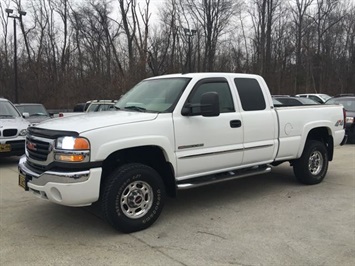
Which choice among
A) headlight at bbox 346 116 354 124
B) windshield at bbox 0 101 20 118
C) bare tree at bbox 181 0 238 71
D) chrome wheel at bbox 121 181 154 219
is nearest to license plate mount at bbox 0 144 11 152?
windshield at bbox 0 101 20 118

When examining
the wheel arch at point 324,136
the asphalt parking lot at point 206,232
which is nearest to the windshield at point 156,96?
the asphalt parking lot at point 206,232

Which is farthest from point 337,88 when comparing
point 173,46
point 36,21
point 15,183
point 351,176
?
point 15,183

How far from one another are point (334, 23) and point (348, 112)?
3813 cm

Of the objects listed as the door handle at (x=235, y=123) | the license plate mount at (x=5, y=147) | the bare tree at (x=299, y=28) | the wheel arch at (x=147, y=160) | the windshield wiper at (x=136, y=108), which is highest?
the bare tree at (x=299, y=28)

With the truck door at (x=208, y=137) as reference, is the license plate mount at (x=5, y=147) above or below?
below

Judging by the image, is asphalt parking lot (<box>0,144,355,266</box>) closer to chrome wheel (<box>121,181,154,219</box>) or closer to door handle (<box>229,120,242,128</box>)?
chrome wheel (<box>121,181,154,219</box>)

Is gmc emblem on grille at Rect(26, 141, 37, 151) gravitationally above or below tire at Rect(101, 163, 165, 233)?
above

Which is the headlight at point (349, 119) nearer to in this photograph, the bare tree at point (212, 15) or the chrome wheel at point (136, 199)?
the chrome wheel at point (136, 199)

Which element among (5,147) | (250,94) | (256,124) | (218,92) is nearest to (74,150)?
(218,92)

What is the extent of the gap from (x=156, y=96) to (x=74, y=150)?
165 cm

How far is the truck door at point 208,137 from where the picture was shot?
5.13 metres

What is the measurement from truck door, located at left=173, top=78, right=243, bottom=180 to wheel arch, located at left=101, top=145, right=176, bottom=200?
5.7 inches

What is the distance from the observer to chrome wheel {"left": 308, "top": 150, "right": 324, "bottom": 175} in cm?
707

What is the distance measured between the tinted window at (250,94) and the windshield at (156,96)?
963 millimetres
